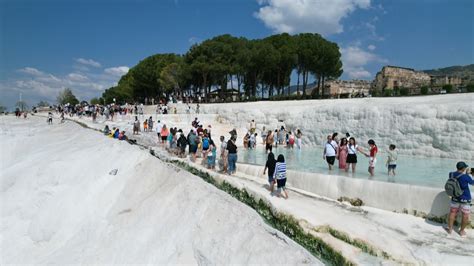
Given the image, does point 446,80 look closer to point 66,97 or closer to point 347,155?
point 347,155

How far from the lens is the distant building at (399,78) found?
3859 centimetres

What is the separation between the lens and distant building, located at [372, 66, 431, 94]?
1519 inches

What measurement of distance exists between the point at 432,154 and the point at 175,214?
14.4m

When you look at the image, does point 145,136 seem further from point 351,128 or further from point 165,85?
point 165,85

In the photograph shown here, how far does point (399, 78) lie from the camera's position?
38.9 meters

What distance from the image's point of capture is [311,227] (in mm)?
8297

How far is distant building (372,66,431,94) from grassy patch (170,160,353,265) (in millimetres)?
33980

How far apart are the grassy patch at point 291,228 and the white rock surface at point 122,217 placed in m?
0.85

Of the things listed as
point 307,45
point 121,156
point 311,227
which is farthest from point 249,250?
point 307,45

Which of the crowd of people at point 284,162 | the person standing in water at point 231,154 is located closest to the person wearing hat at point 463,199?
the crowd of people at point 284,162

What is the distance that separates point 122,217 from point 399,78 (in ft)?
124

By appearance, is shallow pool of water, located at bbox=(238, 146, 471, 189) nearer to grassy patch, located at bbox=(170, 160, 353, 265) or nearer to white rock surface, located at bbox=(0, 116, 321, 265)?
grassy patch, located at bbox=(170, 160, 353, 265)

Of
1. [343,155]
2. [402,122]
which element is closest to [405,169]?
[343,155]

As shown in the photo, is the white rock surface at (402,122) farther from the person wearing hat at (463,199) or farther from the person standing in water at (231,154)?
the person standing in water at (231,154)
